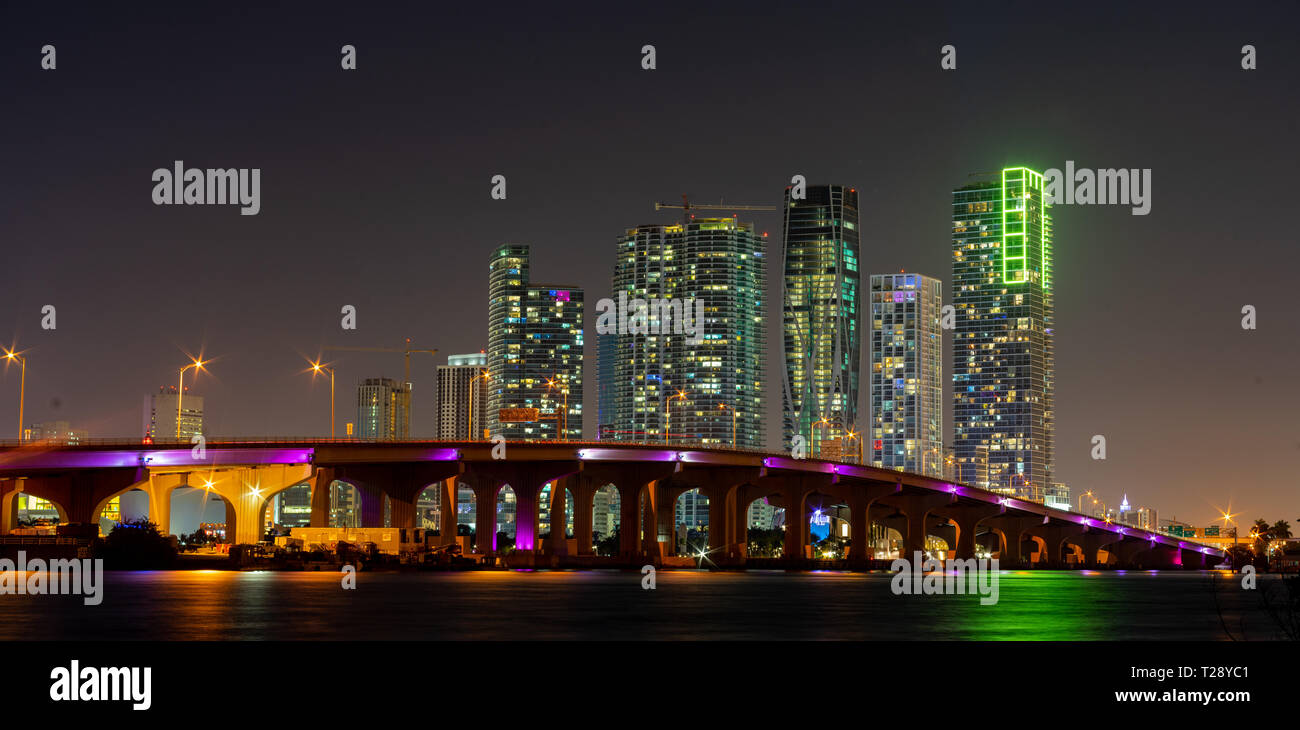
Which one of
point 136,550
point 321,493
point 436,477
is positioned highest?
point 436,477

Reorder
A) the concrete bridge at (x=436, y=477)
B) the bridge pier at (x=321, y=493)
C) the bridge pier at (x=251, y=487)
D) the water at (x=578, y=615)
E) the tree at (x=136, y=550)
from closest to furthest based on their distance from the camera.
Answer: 1. the water at (x=578, y=615)
2. the tree at (x=136, y=550)
3. the concrete bridge at (x=436, y=477)
4. the bridge pier at (x=251, y=487)
5. the bridge pier at (x=321, y=493)

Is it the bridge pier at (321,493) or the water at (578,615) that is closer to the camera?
the water at (578,615)

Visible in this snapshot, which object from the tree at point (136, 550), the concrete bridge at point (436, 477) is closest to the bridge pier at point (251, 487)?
the concrete bridge at point (436, 477)

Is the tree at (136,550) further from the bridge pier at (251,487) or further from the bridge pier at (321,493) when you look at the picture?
the bridge pier at (321,493)

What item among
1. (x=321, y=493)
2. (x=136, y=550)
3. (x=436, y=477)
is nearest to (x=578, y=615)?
(x=136, y=550)

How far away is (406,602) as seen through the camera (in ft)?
230

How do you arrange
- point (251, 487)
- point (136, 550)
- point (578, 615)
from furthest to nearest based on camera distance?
1. point (251, 487)
2. point (136, 550)
3. point (578, 615)

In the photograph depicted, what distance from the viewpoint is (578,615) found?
201ft

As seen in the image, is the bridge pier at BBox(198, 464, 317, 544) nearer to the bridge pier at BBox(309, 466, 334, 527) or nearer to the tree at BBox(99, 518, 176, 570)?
the bridge pier at BBox(309, 466, 334, 527)

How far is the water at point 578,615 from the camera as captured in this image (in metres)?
47.6

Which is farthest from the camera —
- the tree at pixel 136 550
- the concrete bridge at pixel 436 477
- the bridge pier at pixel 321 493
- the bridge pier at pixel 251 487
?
the bridge pier at pixel 321 493

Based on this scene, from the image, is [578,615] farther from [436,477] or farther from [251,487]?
[436,477]

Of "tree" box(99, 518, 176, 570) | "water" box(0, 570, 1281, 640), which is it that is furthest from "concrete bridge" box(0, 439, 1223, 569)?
"water" box(0, 570, 1281, 640)
